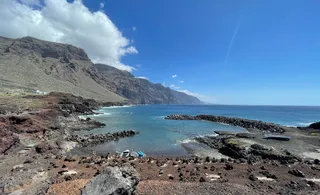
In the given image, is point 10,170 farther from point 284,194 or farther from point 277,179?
point 277,179

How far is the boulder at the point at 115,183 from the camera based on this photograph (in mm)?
8523

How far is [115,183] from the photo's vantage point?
8688 mm

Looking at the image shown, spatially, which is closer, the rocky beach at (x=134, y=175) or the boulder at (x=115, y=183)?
the boulder at (x=115, y=183)

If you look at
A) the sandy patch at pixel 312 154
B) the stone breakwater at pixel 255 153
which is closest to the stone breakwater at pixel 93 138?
the stone breakwater at pixel 255 153

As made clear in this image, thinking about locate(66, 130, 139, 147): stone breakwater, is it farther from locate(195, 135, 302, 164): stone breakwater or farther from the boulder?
the boulder

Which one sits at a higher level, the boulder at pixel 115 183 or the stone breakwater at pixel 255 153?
the boulder at pixel 115 183

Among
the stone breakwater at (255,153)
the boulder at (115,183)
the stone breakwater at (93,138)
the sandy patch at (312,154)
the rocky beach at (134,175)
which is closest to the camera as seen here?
the boulder at (115,183)

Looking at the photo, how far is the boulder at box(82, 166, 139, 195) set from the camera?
336 inches

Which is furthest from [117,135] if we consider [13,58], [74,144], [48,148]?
[13,58]

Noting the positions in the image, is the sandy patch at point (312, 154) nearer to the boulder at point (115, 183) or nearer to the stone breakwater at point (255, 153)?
the stone breakwater at point (255, 153)

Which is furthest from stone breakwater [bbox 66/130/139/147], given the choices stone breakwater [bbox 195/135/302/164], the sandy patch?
the sandy patch

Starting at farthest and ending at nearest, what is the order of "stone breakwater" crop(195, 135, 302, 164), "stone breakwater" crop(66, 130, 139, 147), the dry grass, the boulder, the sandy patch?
the dry grass
"stone breakwater" crop(66, 130, 139, 147)
the sandy patch
"stone breakwater" crop(195, 135, 302, 164)
the boulder

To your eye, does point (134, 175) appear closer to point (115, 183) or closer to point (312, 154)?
point (115, 183)

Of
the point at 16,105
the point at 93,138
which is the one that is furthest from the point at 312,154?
the point at 16,105
